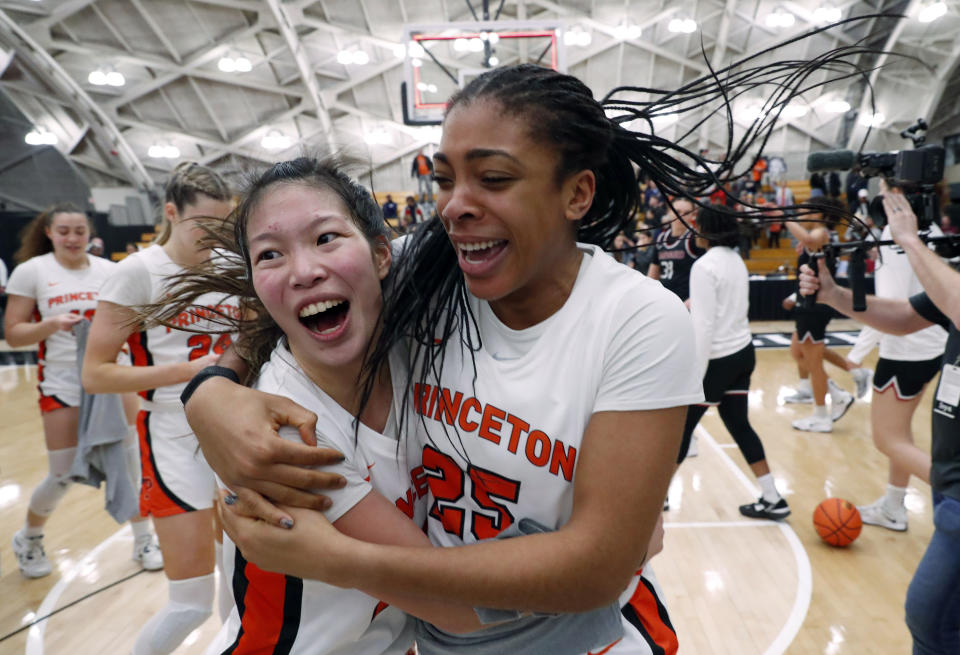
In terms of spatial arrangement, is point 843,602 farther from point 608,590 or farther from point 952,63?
point 952,63

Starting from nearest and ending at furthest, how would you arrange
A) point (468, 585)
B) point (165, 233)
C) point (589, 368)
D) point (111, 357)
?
1. point (468, 585)
2. point (589, 368)
3. point (111, 357)
4. point (165, 233)

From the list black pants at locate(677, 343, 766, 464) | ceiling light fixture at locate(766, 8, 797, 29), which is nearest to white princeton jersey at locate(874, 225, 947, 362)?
black pants at locate(677, 343, 766, 464)

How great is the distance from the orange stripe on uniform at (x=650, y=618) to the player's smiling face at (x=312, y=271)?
0.80m

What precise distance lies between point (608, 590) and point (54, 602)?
11.8 feet

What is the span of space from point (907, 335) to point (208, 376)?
329 centimetres

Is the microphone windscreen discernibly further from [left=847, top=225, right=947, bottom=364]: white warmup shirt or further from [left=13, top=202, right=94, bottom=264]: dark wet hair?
[left=13, top=202, right=94, bottom=264]: dark wet hair

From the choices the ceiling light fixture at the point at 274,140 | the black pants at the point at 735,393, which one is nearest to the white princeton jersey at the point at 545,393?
the black pants at the point at 735,393

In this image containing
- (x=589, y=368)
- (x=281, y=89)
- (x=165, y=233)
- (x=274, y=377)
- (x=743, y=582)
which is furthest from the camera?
(x=281, y=89)

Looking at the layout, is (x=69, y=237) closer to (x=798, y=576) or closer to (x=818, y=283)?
(x=818, y=283)

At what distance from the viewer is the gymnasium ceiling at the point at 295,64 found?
1538cm

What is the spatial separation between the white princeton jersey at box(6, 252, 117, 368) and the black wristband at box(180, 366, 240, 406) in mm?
3113

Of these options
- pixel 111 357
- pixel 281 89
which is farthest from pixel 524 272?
pixel 281 89

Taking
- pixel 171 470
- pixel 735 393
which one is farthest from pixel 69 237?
pixel 735 393

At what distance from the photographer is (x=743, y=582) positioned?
343 cm
